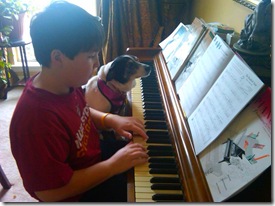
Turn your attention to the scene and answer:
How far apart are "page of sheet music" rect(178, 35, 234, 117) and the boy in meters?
0.28

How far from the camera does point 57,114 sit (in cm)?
87

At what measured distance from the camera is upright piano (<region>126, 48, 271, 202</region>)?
2.49 feet

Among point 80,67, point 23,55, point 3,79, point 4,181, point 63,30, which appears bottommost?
point 4,181

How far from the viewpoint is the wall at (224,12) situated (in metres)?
1.60

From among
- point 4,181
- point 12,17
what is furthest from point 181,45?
point 12,17

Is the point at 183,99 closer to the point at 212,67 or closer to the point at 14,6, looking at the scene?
the point at 212,67

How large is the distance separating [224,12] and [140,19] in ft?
3.39

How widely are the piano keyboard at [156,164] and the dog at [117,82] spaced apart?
0.82 ft

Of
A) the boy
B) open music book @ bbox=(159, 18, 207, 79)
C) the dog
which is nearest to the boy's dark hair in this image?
the boy

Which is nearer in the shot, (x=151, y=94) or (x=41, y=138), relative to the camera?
(x=41, y=138)

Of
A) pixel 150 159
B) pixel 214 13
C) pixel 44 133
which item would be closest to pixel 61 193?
pixel 44 133

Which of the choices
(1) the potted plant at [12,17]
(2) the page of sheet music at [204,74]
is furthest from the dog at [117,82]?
(1) the potted plant at [12,17]

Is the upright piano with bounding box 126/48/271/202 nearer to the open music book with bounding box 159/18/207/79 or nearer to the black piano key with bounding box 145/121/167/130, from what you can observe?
the black piano key with bounding box 145/121/167/130

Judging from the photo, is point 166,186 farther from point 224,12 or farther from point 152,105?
point 224,12
